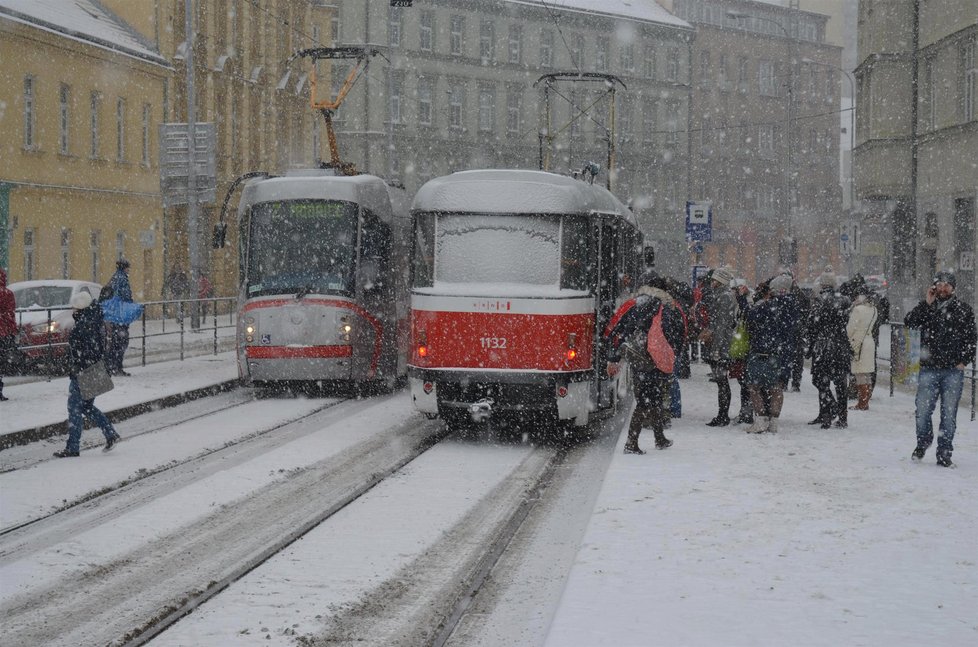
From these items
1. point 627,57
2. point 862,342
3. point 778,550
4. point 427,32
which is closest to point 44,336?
point 862,342

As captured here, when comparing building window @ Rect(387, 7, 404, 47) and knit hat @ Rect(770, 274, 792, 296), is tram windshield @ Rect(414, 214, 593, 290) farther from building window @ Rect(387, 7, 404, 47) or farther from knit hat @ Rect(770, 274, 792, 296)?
building window @ Rect(387, 7, 404, 47)

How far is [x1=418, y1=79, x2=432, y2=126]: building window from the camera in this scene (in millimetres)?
68375

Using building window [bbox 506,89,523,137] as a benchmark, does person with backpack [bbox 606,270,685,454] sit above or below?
below

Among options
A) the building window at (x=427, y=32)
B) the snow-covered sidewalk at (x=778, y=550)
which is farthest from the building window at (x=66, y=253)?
the building window at (x=427, y=32)

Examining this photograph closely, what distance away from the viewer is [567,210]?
14.9m

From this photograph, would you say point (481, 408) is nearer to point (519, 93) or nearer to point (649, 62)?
point (519, 93)

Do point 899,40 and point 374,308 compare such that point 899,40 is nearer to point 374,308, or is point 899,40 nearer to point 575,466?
point 374,308

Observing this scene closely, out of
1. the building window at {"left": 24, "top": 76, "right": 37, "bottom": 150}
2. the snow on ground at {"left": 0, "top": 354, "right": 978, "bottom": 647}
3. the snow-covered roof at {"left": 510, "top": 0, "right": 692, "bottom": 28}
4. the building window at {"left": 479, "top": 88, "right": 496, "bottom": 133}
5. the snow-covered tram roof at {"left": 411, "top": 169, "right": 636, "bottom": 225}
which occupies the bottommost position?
the snow on ground at {"left": 0, "top": 354, "right": 978, "bottom": 647}

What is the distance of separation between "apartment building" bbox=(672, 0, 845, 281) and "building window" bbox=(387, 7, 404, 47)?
21139mm

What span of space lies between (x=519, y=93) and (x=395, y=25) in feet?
27.4

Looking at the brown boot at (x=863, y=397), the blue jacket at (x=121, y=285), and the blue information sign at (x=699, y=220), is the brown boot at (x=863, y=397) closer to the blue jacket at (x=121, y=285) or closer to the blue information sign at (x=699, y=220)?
the blue information sign at (x=699, y=220)

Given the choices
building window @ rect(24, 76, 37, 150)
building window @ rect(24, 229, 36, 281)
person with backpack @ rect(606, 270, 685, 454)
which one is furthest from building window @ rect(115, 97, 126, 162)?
person with backpack @ rect(606, 270, 685, 454)

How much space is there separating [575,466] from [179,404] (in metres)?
7.54

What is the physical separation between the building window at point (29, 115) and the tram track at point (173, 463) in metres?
17.9
